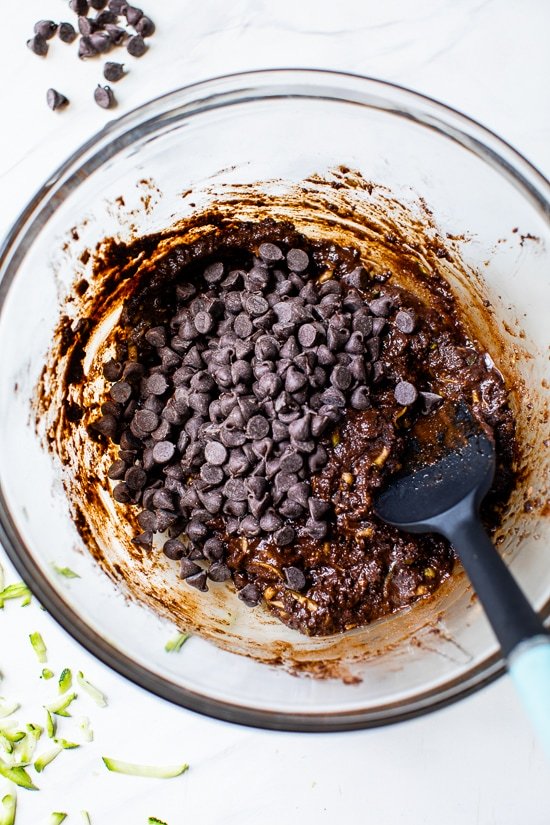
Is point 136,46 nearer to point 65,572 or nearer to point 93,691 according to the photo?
point 65,572

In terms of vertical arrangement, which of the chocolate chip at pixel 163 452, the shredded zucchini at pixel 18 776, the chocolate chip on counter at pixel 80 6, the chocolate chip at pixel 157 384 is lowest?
the shredded zucchini at pixel 18 776

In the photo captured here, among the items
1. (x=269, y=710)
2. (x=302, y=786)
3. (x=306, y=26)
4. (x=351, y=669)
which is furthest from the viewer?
(x=306, y=26)

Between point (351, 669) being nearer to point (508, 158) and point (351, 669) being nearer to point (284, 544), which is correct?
point (284, 544)

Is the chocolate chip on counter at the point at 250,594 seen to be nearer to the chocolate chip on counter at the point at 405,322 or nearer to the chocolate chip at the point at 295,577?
the chocolate chip at the point at 295,577

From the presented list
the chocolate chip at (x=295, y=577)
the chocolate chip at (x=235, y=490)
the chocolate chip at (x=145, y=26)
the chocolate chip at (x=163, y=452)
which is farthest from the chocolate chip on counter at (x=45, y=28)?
the chocolate chip at (x=295, y=577)

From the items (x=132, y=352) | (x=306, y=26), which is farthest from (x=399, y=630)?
(x=306, y=26)

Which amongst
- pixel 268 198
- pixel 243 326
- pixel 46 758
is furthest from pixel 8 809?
pixel 268 198
